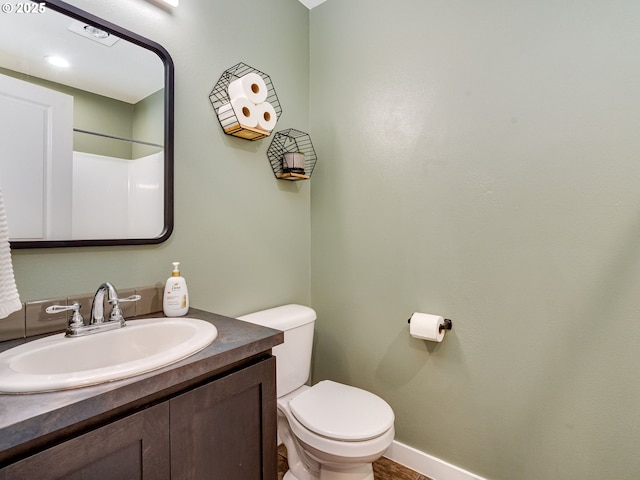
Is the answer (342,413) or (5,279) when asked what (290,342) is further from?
(5,279)

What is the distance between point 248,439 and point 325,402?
53cm

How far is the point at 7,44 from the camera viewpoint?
98 centimetres

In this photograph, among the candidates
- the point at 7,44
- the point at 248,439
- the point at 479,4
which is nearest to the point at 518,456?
the point at 248,439

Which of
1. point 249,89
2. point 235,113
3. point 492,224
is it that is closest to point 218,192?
point 235,113

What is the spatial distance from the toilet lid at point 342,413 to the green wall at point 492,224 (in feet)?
1.03

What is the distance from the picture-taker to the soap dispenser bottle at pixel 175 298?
48.1 inches

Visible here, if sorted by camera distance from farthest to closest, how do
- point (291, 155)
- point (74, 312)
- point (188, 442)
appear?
point (291, 155), point (74, 312), point (188, 442)

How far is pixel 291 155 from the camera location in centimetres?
174

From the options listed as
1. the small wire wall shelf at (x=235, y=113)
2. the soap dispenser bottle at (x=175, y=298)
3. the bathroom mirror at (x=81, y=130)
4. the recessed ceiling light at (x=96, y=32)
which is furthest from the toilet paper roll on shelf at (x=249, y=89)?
the soap dispenser bottle at (x=175, y=298)

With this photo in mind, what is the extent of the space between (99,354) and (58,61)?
0.95m

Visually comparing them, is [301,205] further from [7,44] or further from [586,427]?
[586,427]

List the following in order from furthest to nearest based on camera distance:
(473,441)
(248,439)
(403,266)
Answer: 1. (403,266)
2. (473,441)
3. (248,439)

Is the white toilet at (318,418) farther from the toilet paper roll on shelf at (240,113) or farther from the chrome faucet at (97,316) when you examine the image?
the toilet paper roll on shelf at (240,113)

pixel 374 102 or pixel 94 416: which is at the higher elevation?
pixel 374 102
